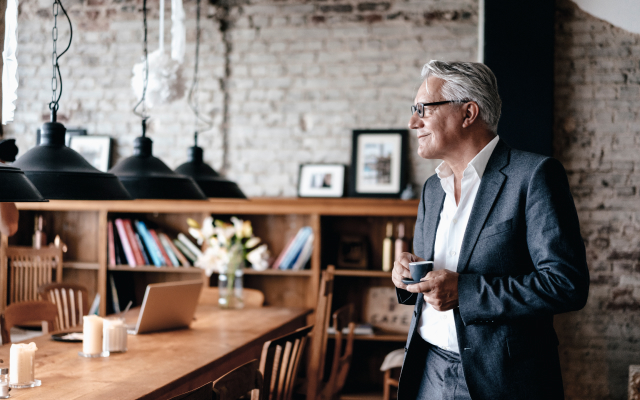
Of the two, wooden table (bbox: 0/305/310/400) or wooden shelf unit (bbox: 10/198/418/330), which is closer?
wooden table (bbox: 0/305/310/400)

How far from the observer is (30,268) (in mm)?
4262

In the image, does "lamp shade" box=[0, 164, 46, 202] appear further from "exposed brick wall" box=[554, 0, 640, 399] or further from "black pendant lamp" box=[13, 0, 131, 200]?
"exposed brick wall" box=[554, 0, 640, 399]

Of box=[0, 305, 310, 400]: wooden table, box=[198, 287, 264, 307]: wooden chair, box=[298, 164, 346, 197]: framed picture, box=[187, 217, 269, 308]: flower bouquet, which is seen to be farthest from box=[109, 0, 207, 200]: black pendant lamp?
box=[298, 164, 346, 197]: framed picture

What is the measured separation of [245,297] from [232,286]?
321 mm

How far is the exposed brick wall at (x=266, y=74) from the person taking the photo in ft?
13.8

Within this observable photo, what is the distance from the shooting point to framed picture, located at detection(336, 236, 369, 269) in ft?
13.1

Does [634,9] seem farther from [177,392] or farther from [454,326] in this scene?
[177,392]

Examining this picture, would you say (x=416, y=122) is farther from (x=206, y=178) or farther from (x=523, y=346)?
(x=206, y=178)

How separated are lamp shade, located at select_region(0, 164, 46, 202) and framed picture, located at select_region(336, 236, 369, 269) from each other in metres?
2.63

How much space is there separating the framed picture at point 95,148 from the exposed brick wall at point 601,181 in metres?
3.40

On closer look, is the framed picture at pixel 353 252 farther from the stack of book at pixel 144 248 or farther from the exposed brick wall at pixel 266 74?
the stack of book at pixel 144 248

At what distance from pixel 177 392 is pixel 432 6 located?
335 centimetres

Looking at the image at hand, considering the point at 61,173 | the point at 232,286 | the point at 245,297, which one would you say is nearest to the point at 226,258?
the point at 232,286

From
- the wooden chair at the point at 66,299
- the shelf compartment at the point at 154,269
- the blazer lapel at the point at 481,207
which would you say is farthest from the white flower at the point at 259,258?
the blazer lapel at the point at 481,207
